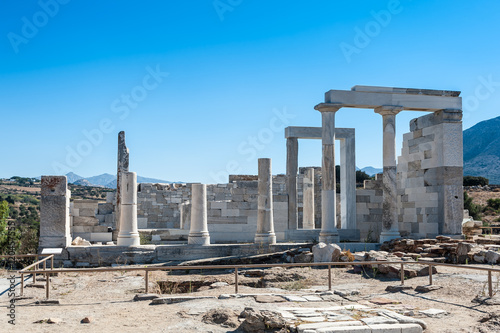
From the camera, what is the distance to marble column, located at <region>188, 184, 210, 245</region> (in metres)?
17.1

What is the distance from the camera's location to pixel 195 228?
56.3 feet

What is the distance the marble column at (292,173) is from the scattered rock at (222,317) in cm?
1326

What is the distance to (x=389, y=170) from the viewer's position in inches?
738

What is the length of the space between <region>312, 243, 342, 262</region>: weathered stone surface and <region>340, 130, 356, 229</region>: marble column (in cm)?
574

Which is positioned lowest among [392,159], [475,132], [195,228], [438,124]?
[195,228]

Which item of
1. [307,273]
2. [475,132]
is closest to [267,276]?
[307,273]

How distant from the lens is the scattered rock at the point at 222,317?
837cm

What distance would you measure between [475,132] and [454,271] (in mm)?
141031

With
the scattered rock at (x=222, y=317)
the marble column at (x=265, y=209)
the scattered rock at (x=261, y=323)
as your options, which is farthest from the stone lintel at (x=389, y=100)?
the scattered rock at (x=261, y=323)

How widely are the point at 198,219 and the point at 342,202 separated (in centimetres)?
741

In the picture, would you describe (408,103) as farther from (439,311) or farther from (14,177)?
(14,177)

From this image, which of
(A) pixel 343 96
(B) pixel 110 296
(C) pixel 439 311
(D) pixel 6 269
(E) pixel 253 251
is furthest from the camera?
(A) pixel 343 96

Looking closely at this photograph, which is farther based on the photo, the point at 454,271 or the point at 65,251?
the point at 65,251

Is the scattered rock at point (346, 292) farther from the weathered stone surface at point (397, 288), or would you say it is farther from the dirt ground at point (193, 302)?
the weathered stone surface at point (397, 288)
